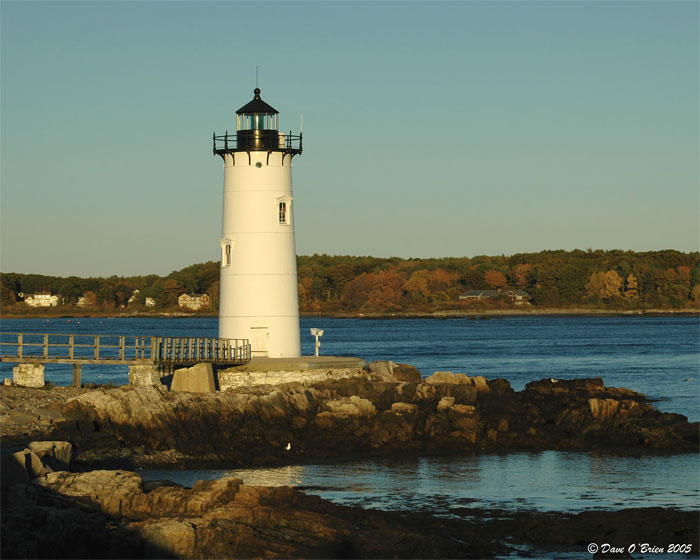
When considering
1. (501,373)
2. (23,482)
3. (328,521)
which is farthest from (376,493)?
(501,373)

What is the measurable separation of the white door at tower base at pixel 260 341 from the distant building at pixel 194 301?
125373 mm

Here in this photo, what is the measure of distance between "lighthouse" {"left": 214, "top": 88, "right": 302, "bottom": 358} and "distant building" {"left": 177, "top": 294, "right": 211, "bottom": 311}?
411 ft

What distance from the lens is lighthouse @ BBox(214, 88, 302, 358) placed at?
28312 millimetres

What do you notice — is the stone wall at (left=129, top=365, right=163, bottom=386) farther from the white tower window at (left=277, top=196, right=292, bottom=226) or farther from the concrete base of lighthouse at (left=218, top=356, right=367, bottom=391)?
the white tower window at (left=277, top=196, right=292, bottom=226)

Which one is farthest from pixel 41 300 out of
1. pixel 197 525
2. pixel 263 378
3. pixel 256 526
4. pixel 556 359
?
pixel 197 525

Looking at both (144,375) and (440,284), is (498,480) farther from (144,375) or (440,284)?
(440,284)

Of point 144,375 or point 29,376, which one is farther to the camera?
point 29,376

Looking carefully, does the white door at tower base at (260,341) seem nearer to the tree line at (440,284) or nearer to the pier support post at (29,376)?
the pier support post at (29,376)

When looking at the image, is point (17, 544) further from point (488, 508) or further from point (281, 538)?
point (488, 508)

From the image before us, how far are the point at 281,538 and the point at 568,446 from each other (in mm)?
12161

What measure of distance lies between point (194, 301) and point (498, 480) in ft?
452

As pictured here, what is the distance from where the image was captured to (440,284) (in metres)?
164

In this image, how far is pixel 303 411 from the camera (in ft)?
81.0

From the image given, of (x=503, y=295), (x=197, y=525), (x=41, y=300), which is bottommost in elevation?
(x=197, y=525)
